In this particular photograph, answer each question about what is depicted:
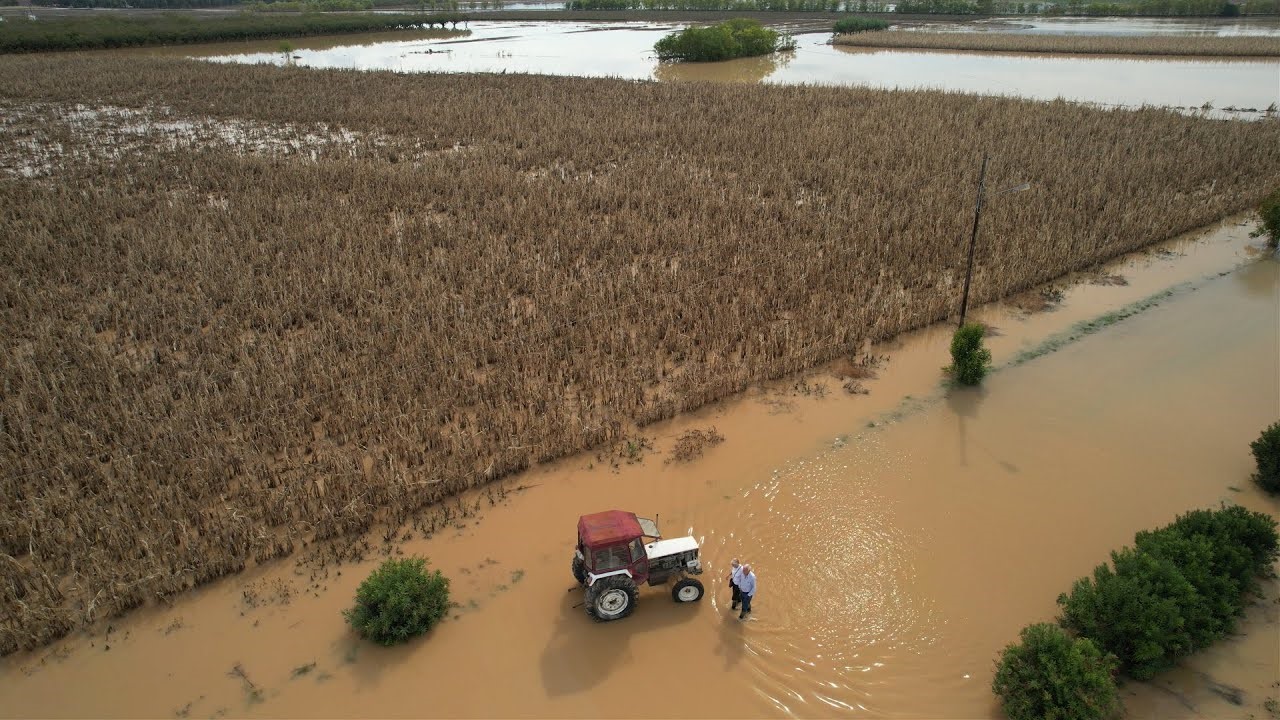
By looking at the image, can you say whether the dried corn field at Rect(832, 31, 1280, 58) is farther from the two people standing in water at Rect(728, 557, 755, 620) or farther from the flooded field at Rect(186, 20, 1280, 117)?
the two people standing in water at Rect(728, 557, 755, 620)

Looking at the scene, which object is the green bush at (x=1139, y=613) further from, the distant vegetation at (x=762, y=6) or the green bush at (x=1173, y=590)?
the distant vegetation at (x=762, y=6)

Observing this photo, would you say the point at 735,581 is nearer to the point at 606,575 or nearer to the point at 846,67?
the point at 606,575

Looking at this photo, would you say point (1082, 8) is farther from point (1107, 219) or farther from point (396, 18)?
point (1107, 219)

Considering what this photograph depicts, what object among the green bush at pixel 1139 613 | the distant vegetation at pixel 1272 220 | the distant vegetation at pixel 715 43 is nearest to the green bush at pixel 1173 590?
the green bush at pixel 1139 613

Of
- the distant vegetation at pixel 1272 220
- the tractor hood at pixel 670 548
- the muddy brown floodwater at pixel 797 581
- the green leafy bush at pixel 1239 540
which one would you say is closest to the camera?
the muddy brown floodwater at pixel 797 581

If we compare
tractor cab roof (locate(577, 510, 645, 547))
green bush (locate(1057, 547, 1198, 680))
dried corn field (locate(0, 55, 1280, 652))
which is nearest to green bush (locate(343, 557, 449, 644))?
dried corn field (locate(0, 55, 1280, 652))

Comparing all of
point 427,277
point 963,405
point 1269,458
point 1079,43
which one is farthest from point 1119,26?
point 427,277

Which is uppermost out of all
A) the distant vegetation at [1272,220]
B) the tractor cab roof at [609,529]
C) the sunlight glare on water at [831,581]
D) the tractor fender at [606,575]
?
the distant vegetation at [1272,220]
